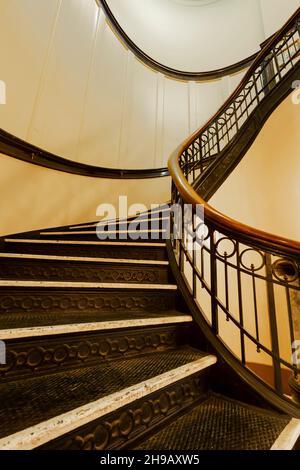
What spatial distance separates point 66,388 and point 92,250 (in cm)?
108

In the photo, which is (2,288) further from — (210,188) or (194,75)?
(194,75)

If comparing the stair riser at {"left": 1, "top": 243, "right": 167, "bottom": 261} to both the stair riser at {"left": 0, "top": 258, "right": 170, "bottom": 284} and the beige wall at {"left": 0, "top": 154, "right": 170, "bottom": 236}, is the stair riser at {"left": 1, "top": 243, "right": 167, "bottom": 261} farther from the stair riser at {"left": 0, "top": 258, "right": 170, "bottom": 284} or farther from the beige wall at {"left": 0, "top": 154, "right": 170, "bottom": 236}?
the beige wall at {"left": 0, "top": 154, "right": 170, "bottom": 236}

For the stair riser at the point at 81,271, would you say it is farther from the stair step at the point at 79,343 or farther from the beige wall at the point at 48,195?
the beige wall at the point at 48,195

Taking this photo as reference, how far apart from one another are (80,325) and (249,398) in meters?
0.85

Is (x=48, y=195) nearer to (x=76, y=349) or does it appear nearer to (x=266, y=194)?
(x=76, y=349)

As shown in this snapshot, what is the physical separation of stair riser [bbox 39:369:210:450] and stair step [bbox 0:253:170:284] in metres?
0.71

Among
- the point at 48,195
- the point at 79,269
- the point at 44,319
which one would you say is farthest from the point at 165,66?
the point at 44,319

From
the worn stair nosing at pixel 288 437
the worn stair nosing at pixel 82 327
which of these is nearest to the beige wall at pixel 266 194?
the worn stair nosing at pixel 82 327

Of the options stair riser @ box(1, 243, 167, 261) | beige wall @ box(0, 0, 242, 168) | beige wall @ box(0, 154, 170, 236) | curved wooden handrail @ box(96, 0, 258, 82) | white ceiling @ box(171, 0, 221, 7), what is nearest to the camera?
stair riser @ box(1, 243, 167, 261)

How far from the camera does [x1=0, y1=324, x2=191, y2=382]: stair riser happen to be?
0.79m

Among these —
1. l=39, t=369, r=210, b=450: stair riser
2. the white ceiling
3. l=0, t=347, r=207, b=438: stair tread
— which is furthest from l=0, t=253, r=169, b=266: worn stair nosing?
the white ceiling

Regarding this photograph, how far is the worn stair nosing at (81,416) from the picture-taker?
54cm

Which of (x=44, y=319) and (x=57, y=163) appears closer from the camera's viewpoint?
(x=44, y=319)

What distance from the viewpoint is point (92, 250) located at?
1.73m
